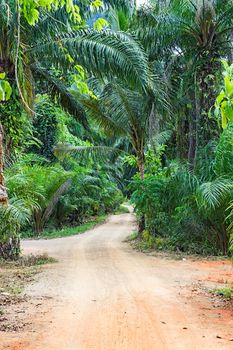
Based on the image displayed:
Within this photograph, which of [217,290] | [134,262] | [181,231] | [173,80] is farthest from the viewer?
[173,80]

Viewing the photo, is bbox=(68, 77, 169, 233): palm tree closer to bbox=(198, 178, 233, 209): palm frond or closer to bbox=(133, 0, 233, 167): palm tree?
bbox=(133, 0, 233, 167): palm tree

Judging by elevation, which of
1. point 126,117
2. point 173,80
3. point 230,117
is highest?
point 173,80

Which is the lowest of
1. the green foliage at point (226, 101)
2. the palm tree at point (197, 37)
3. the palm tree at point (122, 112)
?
the green foliage at point (226, 101)

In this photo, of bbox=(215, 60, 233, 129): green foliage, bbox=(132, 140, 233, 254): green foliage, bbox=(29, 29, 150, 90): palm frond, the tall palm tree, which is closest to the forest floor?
bbox=(132, 140, 233, 254): green foliage

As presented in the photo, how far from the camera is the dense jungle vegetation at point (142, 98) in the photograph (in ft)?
31.8

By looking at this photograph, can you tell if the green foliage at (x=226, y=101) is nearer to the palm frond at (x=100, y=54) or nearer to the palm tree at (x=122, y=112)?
the palm frond at (x=100, y=54)

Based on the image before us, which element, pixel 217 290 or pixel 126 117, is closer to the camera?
pixel 217 290

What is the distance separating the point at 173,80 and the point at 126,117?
213cm

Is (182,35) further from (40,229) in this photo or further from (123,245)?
(40,229)

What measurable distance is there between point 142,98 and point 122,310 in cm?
991

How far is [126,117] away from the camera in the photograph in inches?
591

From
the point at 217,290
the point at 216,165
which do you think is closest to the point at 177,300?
the point at 217,290

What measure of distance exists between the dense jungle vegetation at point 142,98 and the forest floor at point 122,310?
3.79ft

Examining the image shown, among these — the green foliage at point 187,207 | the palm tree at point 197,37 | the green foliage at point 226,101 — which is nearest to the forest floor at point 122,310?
the green foliage at point 187,207
